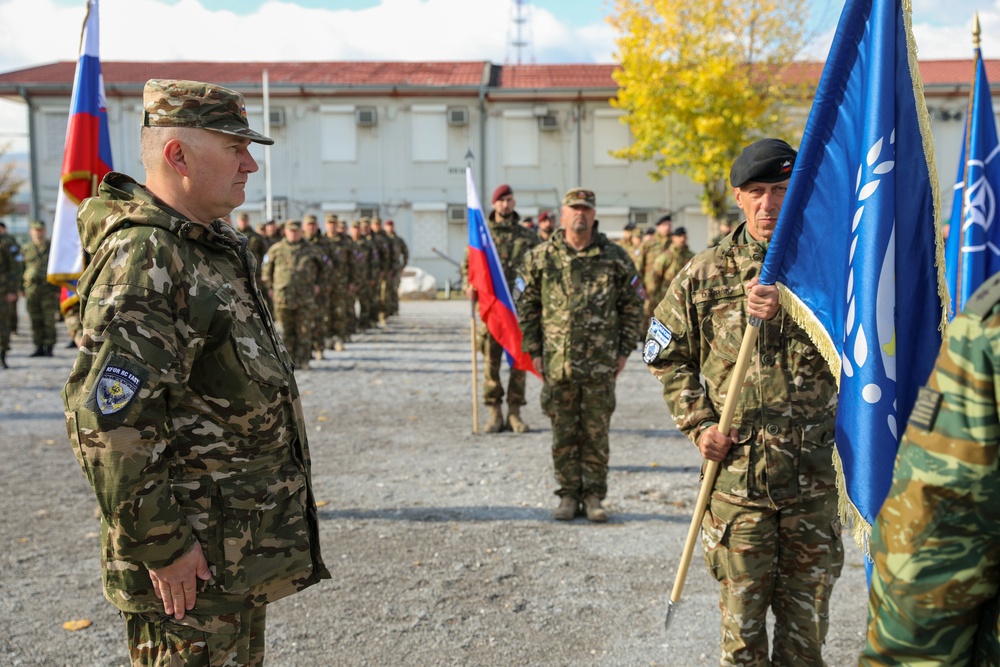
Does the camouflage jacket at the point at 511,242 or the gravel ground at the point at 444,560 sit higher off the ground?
the camouflage jacket at the point at 511,242

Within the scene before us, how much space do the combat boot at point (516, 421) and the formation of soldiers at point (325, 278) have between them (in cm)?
A: 462

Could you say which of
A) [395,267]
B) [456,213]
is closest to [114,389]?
[395,267]

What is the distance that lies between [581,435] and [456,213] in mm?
25785

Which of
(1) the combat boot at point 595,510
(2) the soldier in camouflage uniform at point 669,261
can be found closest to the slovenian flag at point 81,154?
(1) the combat boot at point 595,510

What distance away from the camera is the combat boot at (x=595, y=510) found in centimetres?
611

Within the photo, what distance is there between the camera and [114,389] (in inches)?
88.1

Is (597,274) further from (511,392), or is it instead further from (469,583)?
(511,392)

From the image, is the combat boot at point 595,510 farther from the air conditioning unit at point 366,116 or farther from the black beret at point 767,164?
the air conditioning unit at point 366,116

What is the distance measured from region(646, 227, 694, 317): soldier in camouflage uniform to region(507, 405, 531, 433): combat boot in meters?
7.58

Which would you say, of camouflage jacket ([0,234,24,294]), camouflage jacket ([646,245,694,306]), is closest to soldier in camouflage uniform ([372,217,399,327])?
camouflage jacket ([646,245,694,306])

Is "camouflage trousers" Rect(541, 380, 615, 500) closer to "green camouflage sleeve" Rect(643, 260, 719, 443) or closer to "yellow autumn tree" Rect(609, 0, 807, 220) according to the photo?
"green camouflage sleeve" Rect(643, 260, 719, 443)

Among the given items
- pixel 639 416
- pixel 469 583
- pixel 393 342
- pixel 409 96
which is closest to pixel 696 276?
pixel 469 583

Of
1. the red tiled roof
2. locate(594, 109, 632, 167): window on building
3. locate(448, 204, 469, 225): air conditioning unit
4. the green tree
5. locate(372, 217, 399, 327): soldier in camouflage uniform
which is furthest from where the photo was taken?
the green tree

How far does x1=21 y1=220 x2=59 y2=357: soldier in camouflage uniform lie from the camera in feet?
48.3
